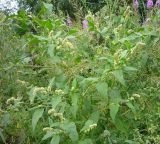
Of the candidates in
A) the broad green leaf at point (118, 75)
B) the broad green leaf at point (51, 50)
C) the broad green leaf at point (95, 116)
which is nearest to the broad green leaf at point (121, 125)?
the broad green leaf at point (95, 116)

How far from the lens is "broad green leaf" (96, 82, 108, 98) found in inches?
88.2

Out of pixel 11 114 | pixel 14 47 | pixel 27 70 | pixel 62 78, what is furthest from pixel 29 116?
pixel 14 47

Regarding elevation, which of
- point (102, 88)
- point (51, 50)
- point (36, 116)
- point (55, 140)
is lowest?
point (55, 140)

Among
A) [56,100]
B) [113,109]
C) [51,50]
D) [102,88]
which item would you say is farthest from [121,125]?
[51,50]

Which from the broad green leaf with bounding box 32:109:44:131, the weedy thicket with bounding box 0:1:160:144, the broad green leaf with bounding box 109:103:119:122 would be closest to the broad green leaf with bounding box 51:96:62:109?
the weedy thicket with bounding box 0:1:160:144

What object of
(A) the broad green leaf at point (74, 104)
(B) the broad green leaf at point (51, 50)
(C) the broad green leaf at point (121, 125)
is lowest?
(C) the broad green leaf at point (121, 125)

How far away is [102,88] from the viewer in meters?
2.27

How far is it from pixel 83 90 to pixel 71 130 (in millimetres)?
288

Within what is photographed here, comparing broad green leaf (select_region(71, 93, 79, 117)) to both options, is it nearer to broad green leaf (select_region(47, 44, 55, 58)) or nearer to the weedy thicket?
the weedy thicket

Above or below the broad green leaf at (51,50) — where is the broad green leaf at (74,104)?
below

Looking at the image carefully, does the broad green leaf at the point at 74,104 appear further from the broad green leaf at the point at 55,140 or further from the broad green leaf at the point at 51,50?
the broad green leaf at the point at 51,50

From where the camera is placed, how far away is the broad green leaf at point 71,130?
2.17 metres

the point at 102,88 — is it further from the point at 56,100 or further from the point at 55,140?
the point at 55,140

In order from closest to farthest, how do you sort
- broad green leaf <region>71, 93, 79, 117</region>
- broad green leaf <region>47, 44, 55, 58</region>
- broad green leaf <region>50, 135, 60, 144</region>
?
broad green leaf <region>50, 135, 60, 144</region> < broad green leaf <region>71, 93, 79, 117</region> < broad green leaf <region>47, 44, 55, 58</region>
